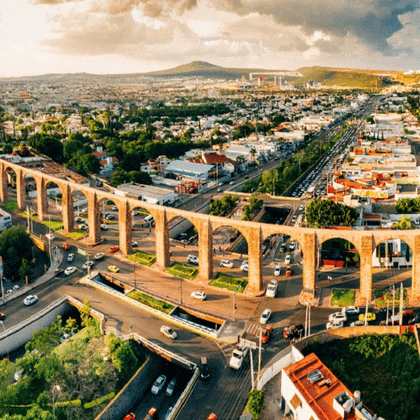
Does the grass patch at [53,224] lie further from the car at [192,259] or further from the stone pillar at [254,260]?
the stone pillar at [254,260]

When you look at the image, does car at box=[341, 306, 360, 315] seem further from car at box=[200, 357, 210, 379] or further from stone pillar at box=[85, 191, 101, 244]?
stone pillar at box=[85, 191, 101, 244]

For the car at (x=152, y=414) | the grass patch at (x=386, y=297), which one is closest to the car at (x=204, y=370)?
the car at (x=152, y=414)

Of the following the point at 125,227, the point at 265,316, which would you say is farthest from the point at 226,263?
the point at 125,227

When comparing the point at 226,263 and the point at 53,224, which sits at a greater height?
the point at 53,224

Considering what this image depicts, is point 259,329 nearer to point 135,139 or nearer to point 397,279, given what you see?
point 397,279

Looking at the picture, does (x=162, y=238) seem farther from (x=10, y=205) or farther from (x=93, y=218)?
(x=10, y=205)

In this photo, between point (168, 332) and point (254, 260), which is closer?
point (168, 332)

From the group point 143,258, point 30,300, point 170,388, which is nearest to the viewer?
point 170,388

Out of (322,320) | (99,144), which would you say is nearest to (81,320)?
(322,320)
